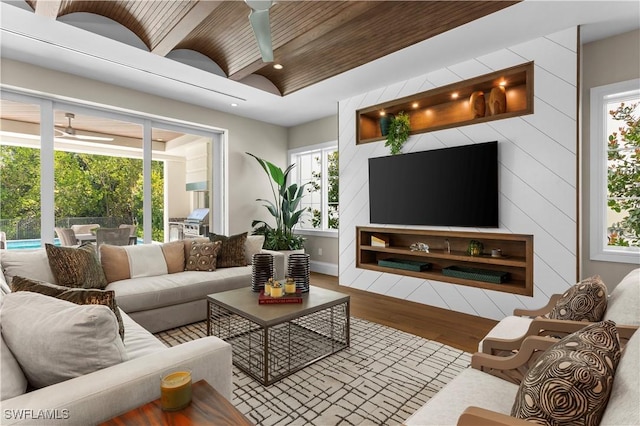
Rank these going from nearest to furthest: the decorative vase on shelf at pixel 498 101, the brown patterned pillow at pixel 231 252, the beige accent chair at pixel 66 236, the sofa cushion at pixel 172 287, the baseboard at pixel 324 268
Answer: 1. the sofa cushion at pixel 172 287
2. the decorative vase on shelf at pixel 498 101
3. the brown patterned pillow at pixel 231 252
4. the beige accent chair at pixel 66 236
5. the baseboard at pixel 324 268

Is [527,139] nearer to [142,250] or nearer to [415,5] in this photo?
[415,5]

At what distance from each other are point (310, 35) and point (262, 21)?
921 mm

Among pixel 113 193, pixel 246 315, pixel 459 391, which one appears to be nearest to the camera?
pixel 459 391

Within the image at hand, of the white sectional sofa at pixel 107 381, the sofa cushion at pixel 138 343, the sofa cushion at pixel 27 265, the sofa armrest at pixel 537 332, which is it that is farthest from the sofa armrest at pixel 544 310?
the sofa cushion at pixel 27 265

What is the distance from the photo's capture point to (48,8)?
255cm

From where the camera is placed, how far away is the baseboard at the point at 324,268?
18.3 ft

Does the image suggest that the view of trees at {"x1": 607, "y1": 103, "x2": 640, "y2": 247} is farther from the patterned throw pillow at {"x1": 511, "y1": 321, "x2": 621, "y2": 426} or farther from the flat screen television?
the patterned throw pillow at {"x1": 511, "y1": 321, "x2": 621, "y2": 426}

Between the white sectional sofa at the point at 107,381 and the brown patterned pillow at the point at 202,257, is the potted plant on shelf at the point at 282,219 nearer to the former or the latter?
the brown patterned pillow at the point at 202,257

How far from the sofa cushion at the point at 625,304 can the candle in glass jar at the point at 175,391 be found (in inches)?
73.0

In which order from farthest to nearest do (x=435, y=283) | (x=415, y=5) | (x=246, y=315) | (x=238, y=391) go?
(x=435, y=283)
(x=415, y=5)
(x=246, y=315)
(x=238, y=391)

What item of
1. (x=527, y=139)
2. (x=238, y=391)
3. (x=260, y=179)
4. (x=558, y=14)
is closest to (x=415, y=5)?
(x=558, y=14)

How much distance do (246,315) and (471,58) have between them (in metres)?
3.48

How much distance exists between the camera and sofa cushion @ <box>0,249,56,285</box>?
2.50 meters

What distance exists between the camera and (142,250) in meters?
3.40
